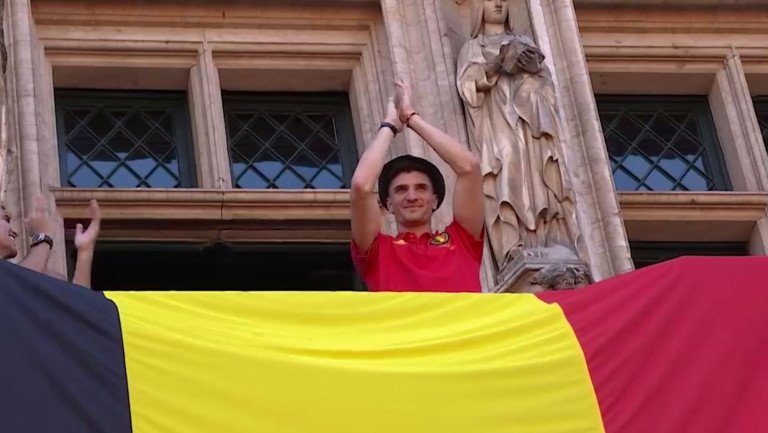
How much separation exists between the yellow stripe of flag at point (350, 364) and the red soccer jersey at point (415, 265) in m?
0.51

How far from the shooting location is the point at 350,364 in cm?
684

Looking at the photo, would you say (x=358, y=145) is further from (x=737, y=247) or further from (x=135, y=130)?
(x=737, y=247)

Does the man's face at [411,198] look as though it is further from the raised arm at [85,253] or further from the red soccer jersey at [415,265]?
the raised arm at [85,253]

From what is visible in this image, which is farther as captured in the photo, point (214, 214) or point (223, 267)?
point (223, 267)

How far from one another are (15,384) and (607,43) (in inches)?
247

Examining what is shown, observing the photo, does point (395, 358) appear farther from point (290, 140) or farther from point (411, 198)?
point (290, 140)

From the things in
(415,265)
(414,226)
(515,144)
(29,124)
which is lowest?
(415,265)

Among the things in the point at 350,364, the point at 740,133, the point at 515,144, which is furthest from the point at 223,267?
→ the point at 350,364

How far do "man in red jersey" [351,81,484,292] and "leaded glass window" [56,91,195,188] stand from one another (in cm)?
297

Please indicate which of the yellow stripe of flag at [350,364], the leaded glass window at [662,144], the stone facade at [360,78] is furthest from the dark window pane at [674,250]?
the yellow stripe of flag at [350,364]

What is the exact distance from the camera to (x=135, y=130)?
11109 mm

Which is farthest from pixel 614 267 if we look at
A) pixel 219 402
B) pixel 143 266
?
pixel 219 402

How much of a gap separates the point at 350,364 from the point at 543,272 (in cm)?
271

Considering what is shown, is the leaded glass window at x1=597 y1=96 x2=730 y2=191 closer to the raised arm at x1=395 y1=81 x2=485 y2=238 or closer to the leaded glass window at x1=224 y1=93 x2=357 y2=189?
the leaded glass window at x1=224 y1=93 x2=357 y2=189
